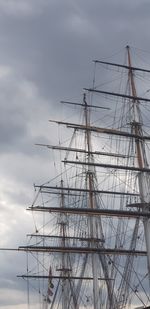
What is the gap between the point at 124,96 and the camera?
52.2 meters

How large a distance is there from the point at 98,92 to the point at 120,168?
7.08 metres

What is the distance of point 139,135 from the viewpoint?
2021 inches

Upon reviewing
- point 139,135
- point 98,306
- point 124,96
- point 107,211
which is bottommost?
point 98,306

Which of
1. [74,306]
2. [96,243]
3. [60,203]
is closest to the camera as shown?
[96,243]

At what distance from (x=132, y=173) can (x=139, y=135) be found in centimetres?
360

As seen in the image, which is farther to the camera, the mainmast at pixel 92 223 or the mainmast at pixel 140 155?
the mainmast at pixel 92 223

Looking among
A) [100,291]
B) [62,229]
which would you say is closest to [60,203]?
[62,229]

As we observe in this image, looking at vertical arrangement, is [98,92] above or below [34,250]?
above

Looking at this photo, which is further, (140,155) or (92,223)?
(92,223)

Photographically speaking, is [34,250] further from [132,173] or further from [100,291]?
[132,173]

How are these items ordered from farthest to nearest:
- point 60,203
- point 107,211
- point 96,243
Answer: point 60,203
point 96,243
point 107,211

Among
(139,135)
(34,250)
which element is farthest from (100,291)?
(139,135)

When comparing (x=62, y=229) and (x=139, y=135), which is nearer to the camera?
Result: (x=139, y=135)

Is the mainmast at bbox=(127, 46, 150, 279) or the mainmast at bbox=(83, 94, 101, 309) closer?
the mainmast at bbox=(127, 46, 150, 279)
